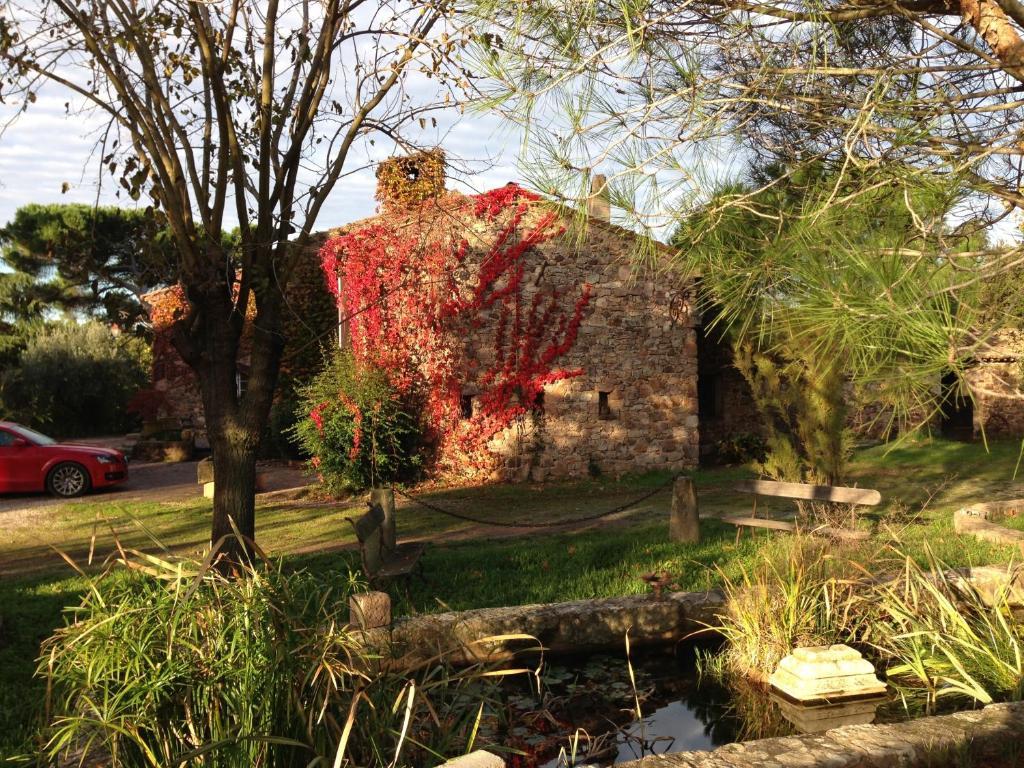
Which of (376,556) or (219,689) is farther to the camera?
(376,556)

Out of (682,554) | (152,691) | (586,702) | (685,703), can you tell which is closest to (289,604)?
(152,691)

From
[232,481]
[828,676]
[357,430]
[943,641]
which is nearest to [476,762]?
[828,676]

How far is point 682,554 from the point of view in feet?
25.1

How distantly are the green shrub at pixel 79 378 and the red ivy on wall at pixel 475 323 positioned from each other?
37.8 feet

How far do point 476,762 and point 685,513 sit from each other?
227 inches

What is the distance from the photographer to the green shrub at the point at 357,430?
42.0 ft

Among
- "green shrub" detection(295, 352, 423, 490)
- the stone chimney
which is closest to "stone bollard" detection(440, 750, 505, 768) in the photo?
the stone chimney

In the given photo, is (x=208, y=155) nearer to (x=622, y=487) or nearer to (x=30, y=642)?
(x=30, y=642)

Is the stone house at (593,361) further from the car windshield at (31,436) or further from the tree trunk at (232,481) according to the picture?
the tree trunk at (232,481)

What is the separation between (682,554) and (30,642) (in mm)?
4925

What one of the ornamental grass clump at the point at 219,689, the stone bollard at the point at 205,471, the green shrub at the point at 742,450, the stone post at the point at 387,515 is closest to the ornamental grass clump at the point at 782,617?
the ornamental grass clump at the point at 219,689

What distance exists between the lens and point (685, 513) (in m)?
8.23

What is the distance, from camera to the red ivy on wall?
532 inches

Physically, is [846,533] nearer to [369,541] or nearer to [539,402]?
[369,541]
